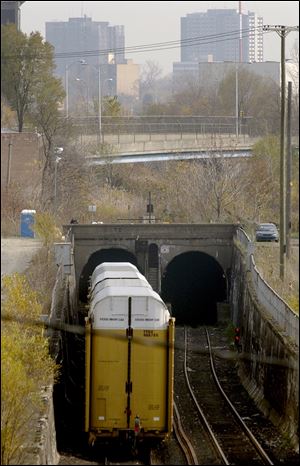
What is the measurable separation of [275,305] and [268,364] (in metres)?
1.52

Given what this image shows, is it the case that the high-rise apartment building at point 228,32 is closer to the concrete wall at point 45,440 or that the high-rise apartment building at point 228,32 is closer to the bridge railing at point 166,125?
the bridge railing at point 166,125

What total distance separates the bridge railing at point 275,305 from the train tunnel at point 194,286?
28.4ft

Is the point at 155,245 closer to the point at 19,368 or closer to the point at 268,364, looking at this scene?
the point at 268,364

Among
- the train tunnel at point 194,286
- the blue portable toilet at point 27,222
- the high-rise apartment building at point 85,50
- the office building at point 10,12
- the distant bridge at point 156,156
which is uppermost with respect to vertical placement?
the high-rise apartment building at point 85,50

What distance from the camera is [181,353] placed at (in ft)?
98.2

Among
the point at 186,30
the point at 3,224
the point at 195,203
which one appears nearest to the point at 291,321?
the point at 3,224

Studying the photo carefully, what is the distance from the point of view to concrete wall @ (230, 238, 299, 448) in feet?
61.3

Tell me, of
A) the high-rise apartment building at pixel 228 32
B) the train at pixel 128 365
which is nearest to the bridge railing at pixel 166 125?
the high-rise apartment building at pixel 228 32

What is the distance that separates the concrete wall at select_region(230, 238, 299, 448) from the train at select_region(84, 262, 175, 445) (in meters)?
2.56

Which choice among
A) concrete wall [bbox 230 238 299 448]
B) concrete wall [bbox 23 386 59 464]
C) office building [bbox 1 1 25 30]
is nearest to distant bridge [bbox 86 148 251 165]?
concrete wall [bbox 230 238 299 448]

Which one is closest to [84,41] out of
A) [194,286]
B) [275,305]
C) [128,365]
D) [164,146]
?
[164,146]

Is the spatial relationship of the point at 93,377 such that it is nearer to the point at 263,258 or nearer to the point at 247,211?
the point at 263,258

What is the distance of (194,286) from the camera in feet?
139

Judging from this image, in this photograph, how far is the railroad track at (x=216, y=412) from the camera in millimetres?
17672
